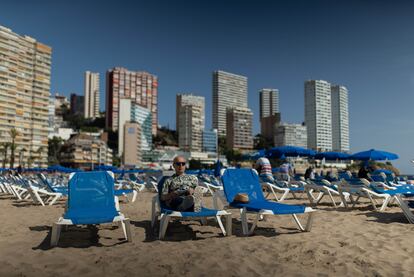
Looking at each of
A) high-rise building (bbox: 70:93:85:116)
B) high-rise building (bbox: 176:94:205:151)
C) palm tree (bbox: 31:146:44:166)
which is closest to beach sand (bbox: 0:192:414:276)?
palm tree (bbox: 31:146:44:166)

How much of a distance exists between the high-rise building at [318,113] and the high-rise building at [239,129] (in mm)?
22727

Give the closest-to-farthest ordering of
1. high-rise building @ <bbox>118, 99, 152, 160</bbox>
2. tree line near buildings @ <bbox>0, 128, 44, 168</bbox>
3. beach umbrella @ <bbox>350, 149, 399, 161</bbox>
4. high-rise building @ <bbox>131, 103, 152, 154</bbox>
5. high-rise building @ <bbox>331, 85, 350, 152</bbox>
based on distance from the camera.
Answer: beach umbrella @ <bbox>350, 149, 399, 161</bbox>
tree line near buildings @ <bbox>0, 128, 44, 168</bbox>
high-rise building @ <bbox>118, 99, 152, 160</bbox>
high-rise building @ <bbox>131, 103, 152, 154</bbox>
high-rise building @ <bbox>331, 85, 350, 152</bbox>

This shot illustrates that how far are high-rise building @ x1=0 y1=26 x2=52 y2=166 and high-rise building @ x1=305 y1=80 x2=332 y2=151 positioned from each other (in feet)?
296

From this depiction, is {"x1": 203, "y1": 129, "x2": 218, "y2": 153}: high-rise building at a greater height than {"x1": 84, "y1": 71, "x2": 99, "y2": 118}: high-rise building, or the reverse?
{"x1": 84, "y1": 71, "x2": 99, "y2": 118}: high-rise building

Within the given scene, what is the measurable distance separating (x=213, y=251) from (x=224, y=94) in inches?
6283

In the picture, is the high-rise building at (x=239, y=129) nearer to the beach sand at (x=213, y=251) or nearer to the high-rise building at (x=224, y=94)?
the high-rise building at (x=224, y=94)

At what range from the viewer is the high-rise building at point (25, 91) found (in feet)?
235

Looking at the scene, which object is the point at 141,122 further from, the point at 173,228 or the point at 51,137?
the point at 173,228

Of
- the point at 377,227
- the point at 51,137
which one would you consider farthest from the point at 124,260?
the point at 51,137

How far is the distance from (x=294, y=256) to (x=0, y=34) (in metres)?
80.9

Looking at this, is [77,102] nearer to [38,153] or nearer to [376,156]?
[38,153]

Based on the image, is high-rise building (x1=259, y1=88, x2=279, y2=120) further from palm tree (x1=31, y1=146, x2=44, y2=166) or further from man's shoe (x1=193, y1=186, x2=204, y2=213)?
man's shoe (x1=193, y1=186, x2=204, y2=213)

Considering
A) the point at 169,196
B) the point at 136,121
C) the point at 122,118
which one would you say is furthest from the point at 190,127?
the point at 169,196

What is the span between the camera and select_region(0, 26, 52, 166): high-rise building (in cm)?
7156
